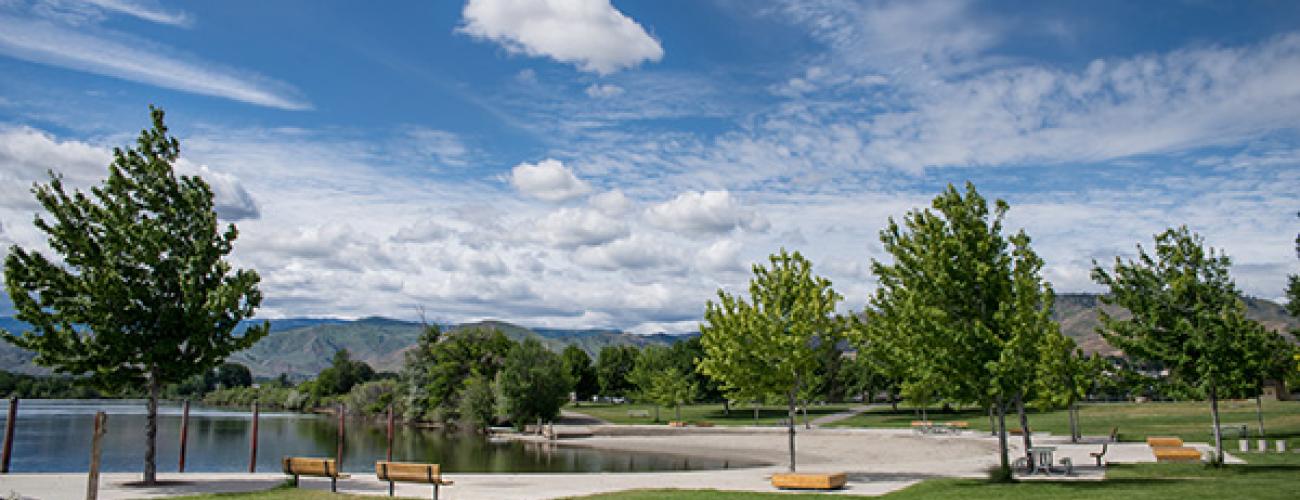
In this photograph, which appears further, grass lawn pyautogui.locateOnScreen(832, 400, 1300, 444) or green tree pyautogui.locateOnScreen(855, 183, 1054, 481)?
grass lawn pyautogui.locateOnScreen(832, 400, 1300, 444)

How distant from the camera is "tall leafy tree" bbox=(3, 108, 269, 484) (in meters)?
20.5

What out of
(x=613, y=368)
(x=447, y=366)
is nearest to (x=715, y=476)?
(x=447, y=366)

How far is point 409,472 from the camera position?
20.3 meters

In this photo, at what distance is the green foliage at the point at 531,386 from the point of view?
229ft

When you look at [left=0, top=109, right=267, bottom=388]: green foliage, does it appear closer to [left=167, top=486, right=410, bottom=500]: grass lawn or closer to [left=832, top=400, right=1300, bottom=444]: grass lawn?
[left=167, top=486, right=410, bottom=500]: grass lawn

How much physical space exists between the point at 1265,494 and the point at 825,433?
38.3 m

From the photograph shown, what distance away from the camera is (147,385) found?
2225 centimetres

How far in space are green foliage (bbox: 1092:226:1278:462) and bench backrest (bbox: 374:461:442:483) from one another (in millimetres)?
21543

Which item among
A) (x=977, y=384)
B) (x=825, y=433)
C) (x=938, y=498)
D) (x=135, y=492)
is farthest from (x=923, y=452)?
(x=135, y=492)

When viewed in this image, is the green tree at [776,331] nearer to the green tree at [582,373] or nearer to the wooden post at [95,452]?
the wooden post at [95,452]

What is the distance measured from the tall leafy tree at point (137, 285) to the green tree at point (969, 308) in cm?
1950

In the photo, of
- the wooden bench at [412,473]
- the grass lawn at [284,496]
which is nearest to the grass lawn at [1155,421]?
the wooden bench at [412,473]

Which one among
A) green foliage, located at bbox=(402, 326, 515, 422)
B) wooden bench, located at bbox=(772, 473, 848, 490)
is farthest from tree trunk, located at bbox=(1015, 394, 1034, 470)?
green foliage, located at bbox=(402, 326, 515, 422)

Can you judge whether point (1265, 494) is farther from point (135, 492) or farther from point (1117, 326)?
point (135, 492)
